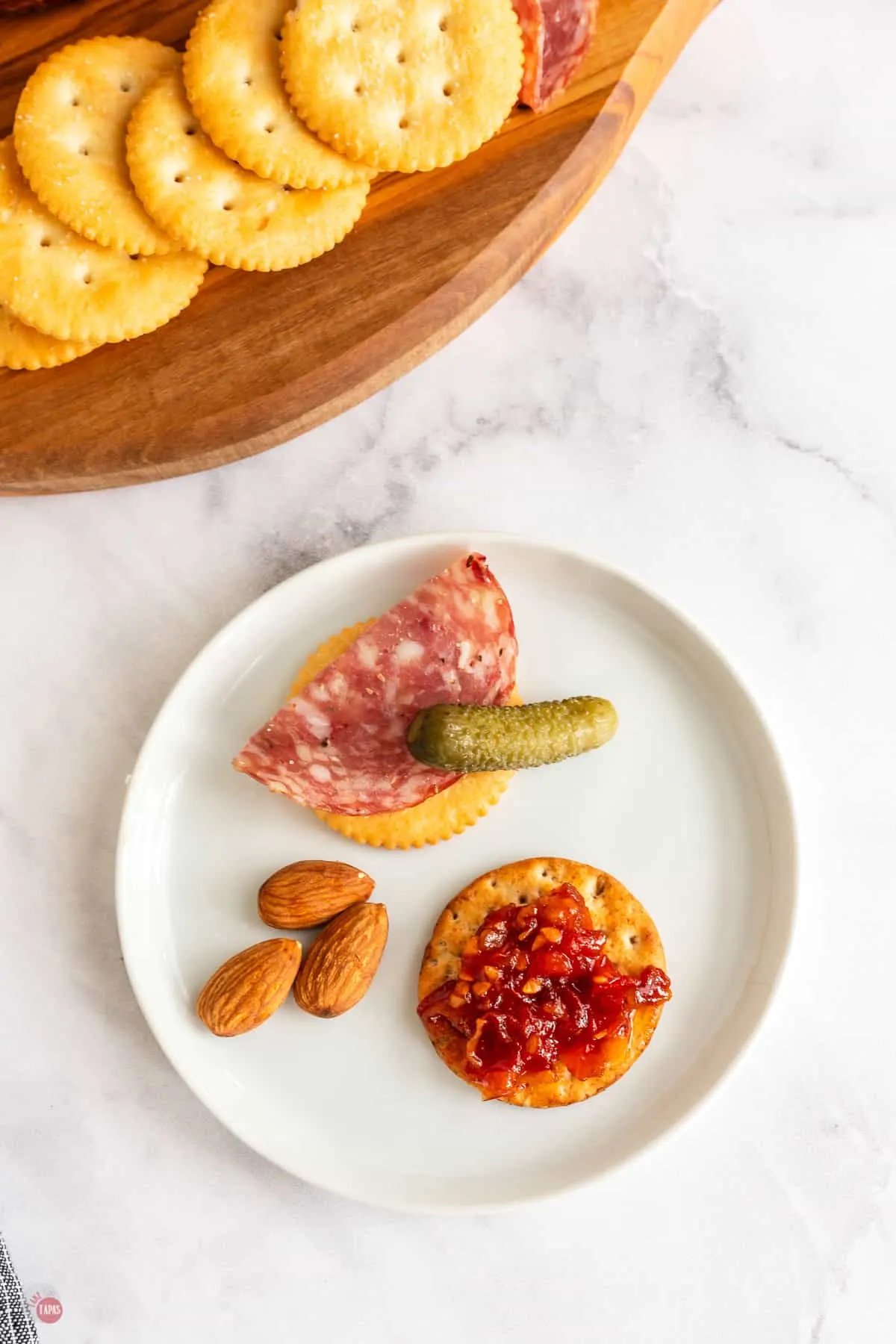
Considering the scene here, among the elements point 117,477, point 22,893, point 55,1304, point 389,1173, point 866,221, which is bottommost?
point 55,1304

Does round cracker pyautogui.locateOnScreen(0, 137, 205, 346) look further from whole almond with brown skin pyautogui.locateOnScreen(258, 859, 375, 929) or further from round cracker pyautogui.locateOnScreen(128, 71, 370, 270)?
whole almond with brown skin pyautogui.locateOnScreen(258, 859, 375, 929)

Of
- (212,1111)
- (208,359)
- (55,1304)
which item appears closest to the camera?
(208,359)

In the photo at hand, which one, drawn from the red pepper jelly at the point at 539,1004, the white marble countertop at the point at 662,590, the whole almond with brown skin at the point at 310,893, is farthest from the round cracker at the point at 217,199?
the red pepper jelly at the point at 539,1004

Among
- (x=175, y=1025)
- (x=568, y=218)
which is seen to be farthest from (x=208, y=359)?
(x=175, y=1025)

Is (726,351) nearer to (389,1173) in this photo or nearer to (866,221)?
(866,221)

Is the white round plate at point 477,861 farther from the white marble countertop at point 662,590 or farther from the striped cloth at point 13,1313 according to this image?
the striped cloth at point 13,1313

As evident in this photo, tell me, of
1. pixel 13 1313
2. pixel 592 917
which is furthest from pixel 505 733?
pixel 13 1313
